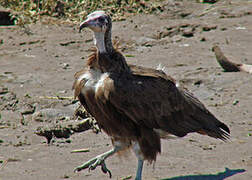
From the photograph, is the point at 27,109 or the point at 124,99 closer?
the point at 124,99

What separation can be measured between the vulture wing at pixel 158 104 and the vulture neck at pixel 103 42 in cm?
33

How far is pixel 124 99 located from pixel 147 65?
14.4 ft

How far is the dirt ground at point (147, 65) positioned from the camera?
5.99m

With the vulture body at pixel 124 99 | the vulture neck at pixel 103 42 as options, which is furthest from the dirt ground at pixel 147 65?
the vulture neck at pixel 103 42

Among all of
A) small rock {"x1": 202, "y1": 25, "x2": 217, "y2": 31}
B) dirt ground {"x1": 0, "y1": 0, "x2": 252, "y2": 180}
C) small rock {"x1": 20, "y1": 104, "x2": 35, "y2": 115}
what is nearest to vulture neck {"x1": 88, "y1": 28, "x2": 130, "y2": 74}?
dirt ground {"x1": 0, "y1": 0, "x2": 252, "y2": 180}

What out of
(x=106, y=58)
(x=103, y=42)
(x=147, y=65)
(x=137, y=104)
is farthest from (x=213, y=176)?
(x=147, y=65)

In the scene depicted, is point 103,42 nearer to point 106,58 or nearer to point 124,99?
point 106,58

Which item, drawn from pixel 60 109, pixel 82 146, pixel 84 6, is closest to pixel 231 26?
pixel 84 6

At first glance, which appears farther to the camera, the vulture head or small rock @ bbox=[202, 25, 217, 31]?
small rock @ bbox=[202, 25, 217, 31]

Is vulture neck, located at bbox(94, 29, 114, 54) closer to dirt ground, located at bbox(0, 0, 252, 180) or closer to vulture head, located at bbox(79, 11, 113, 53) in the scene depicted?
vulture head, located at bbox(79, 11, 113, 53)

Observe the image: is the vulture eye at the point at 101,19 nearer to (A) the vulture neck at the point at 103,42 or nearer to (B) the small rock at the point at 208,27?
(A) the vulture neck at the point at 103,42

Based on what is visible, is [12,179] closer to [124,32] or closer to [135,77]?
[135,77]

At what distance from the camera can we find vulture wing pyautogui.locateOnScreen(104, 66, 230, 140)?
212 inches

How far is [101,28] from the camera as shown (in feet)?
18.1
